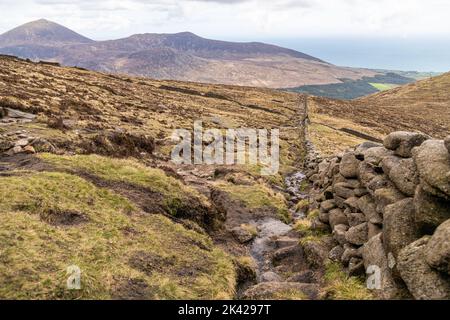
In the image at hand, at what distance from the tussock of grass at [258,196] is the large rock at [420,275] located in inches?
601

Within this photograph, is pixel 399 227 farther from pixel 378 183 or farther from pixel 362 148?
pixel 362 148

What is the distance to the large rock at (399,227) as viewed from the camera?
1348cm

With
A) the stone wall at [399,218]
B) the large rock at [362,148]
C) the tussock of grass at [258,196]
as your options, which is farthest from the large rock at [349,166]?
the tussock of grass at [258,196]

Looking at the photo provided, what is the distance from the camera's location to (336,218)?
21.8m

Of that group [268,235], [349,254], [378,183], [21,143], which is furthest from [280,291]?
[21,143]

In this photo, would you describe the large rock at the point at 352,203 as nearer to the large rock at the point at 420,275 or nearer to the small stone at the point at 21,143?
the large rock at the point at 420,275

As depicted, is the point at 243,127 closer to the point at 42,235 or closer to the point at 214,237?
the point at 214,237

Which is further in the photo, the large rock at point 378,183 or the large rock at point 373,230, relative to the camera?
the large rock at point 378,183

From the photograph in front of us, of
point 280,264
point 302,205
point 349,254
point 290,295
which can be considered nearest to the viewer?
point 290,295

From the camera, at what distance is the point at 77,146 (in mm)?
29812

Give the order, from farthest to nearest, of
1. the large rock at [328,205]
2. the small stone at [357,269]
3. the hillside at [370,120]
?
the hillside at [370,120] → the large rock at [328,205] → the small stone at [357,269]

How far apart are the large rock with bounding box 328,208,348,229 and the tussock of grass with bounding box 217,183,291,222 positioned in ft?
18.0

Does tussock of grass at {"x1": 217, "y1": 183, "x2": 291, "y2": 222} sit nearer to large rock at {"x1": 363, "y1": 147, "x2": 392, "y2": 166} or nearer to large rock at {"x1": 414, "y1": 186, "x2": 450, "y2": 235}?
large rock at {"x1": 363, "y1": 147, "x2": 392, "y2": 166}

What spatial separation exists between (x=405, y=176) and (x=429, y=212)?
11.0 ft
